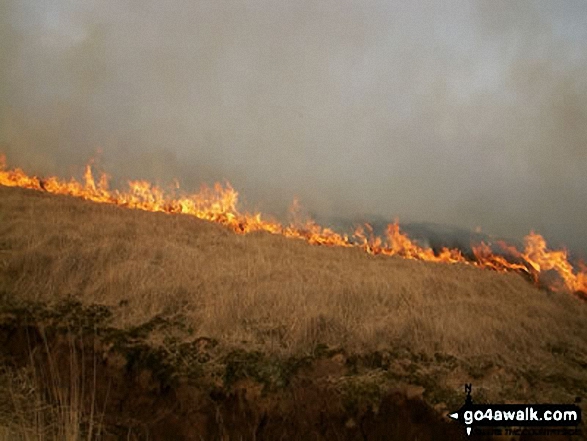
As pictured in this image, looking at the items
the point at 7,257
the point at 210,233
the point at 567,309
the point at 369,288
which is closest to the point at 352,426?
the point at 369,288

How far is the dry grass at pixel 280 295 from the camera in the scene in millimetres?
6461

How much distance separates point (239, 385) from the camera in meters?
5.30

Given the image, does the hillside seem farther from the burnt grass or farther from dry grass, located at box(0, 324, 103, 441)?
dry grass, located at box(0, 324, 103, 441)

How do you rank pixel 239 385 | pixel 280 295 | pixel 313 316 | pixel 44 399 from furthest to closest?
pixel 280 295 < pixel 313 316 < pixel 239 385 < pixel 44 399

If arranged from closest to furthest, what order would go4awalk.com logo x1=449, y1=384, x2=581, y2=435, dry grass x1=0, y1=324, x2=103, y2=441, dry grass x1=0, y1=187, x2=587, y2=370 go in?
dry grass x1=0, y1=324, x2=103, y2=441
go4awalk.com logo x1=449, y1=384, x2=581, y2=435
dry grass x1=0, y1=187, x2=587, y2=370

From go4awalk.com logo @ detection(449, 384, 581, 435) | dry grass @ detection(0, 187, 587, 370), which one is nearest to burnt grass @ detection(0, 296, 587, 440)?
go4awalk.com logo @ detection(449, 384, 581, 435)

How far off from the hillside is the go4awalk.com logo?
181 mm

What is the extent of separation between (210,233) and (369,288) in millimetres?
8213

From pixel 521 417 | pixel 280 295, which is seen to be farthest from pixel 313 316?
pixel 521 417

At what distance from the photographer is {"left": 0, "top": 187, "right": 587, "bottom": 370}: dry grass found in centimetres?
646

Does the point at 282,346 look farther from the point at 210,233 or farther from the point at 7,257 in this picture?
the point at 210,233

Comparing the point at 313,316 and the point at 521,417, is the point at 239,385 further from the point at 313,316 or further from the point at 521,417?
the point at 521,417

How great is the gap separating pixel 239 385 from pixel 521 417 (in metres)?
3.27

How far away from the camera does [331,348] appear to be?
6074 millimetres
